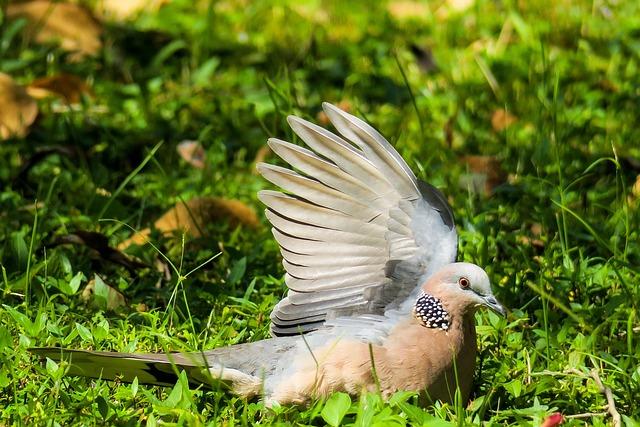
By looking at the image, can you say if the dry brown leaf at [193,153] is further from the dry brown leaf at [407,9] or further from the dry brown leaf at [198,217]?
the dry brown leaf at [407,9]

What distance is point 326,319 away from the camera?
11.2 ft

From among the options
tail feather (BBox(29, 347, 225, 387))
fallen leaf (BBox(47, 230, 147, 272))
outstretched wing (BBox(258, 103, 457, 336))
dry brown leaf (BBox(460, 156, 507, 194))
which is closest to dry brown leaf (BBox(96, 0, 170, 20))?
dry brown leaf (BBox(460, 156, 507, 194))

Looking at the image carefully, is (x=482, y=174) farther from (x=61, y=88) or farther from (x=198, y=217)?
(x=61, y=88)

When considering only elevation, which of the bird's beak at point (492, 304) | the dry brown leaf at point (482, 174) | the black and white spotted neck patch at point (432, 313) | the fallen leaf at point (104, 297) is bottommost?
the dry brown leaf at point (482, 174)

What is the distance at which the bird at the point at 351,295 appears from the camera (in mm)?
3219

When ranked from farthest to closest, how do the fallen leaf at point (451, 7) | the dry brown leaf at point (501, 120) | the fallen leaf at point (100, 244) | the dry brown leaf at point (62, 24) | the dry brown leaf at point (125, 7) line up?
the fallen leaf at point (451, 7)
the dry brown leaf at point (125, 7)
the dry brown leaf at point (62, 24)
the dry brown leaf at point (501, 120)
the fallen leaf at point (100, 244)

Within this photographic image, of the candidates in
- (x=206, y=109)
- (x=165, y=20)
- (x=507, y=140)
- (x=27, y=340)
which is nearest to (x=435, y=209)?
(x=27, y=340)

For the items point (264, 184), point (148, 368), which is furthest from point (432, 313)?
point (264, 184)

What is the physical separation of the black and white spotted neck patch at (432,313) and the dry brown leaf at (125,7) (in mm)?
3760

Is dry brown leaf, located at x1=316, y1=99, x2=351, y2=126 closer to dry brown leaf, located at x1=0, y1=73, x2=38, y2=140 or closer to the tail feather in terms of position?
dry brown leaf, located at x1=0, y1=73, x2=38, y2=140

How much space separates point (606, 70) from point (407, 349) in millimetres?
3363

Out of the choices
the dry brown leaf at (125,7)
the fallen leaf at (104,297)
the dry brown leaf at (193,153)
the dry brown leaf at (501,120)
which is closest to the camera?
the fallen leaf at (104,297)

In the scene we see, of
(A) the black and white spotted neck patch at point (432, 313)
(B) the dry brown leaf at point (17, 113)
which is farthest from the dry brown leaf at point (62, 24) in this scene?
(A) the black and white spotted neck patch at point (432, 313)

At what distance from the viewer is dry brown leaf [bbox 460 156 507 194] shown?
4.79 m
